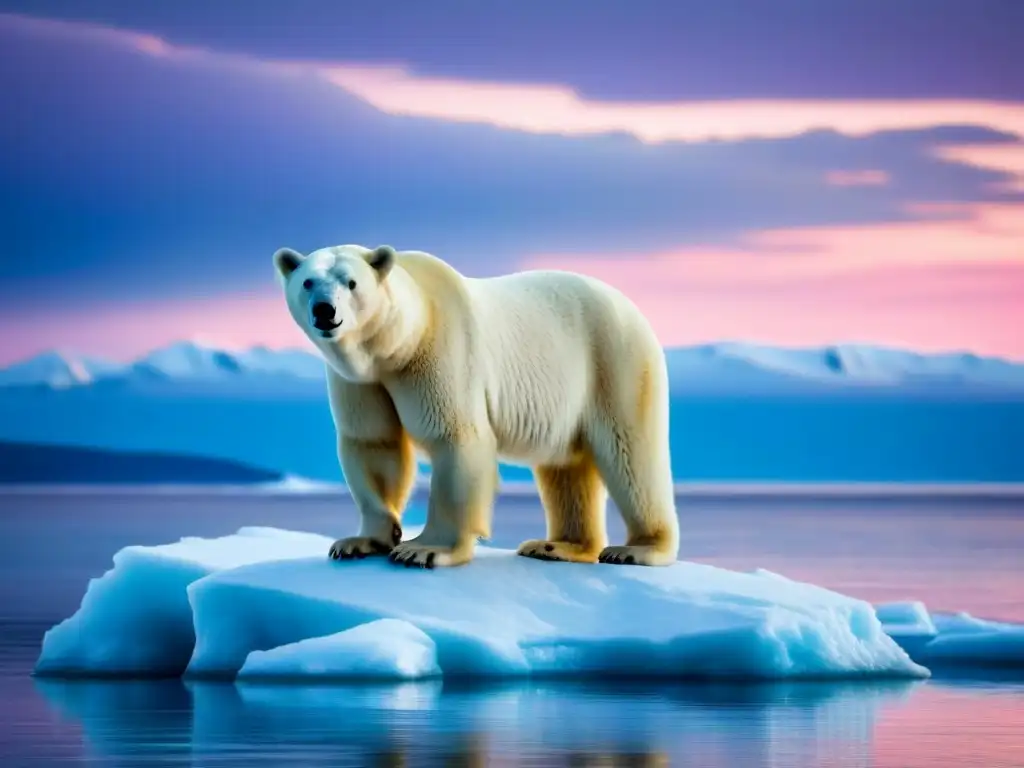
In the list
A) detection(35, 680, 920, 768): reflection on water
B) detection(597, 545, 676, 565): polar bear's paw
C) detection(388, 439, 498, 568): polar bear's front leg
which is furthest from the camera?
detection(597, 545, 676, 565): polar bear's paw

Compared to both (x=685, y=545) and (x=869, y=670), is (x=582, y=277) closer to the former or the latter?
(x=869, y=670)

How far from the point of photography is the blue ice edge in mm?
14312

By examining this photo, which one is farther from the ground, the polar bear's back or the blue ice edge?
the polar bear's back

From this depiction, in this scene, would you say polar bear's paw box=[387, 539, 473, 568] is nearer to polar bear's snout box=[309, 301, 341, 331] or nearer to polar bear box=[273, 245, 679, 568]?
polar bear box=[273, 245, 679, 568]

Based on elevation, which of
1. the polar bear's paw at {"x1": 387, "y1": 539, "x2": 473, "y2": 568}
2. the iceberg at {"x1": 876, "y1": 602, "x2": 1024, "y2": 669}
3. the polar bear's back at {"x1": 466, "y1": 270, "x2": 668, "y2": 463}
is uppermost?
the polar bear's back at {"x1": 466, "y1": 270, "x2": 668, "y2": 463}

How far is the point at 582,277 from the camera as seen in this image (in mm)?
15992

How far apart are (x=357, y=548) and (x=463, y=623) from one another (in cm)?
107

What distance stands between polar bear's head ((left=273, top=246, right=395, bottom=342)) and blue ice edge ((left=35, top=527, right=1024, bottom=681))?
5.93 feet

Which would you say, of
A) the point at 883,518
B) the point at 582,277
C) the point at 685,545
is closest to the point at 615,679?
the point at 582,277

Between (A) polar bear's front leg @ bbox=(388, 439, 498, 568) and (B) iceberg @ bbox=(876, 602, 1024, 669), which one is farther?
(B) iceberg @ bbox=(876, 602, 1024, 669)

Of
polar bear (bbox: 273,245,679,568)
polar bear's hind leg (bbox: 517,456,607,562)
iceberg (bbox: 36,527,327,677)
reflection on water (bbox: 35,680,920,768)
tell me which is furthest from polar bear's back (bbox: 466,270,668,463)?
iceberg (bbox: 36,527,327,677)

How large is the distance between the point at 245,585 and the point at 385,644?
3.69 ft

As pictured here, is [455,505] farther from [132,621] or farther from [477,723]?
[132,621]

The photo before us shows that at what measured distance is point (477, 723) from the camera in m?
12.7
